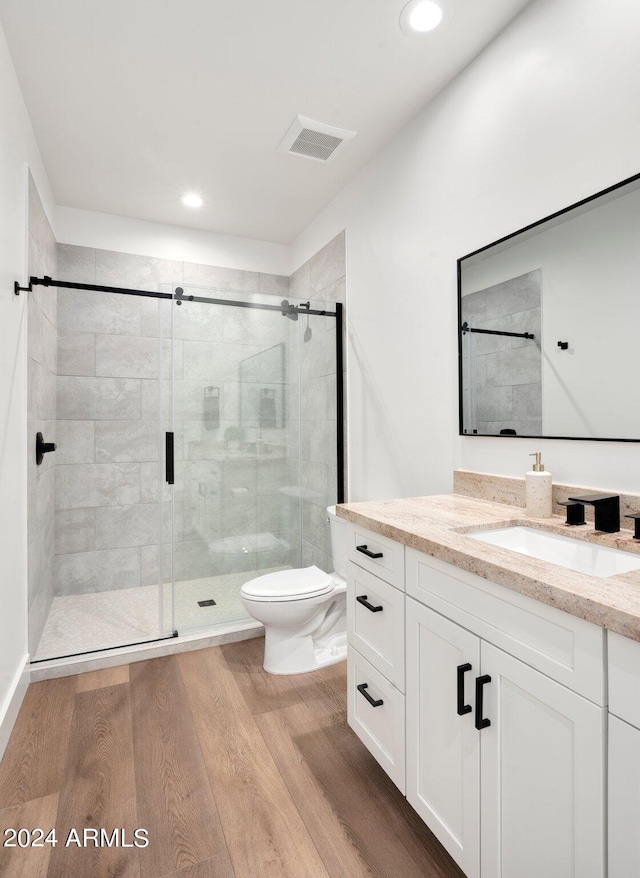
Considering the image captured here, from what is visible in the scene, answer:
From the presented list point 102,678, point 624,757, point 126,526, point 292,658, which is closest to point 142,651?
point 102,678

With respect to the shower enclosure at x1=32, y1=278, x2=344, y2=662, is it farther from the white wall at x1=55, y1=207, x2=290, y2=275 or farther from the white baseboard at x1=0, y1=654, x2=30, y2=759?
the white wall at x1=55, y1=207, x2=290, y2=275

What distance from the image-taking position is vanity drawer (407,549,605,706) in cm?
80

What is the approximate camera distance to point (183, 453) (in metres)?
2.48

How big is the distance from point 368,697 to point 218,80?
7.85 ft

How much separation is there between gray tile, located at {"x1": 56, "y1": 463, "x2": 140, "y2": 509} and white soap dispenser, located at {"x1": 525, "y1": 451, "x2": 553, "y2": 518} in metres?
2.67

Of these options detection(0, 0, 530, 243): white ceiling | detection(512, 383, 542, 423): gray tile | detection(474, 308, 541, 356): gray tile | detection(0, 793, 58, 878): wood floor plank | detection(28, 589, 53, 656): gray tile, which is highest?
detection(0, 0, 530, 243): white ceiling

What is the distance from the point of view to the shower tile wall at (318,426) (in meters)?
2.83

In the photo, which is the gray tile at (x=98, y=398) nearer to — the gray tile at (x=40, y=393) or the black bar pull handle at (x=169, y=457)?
the gray tile at (x=40, y=393)

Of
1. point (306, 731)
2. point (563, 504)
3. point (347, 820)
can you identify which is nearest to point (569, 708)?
point (563, 504)

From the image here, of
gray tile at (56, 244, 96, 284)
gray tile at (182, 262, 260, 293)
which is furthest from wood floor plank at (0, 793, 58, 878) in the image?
gray tile at (182, 262, 260, 293)

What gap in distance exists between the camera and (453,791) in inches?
44.9

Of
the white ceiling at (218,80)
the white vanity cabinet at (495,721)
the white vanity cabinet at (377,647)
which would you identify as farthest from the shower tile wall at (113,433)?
the white vanity cabinet at (495,721)

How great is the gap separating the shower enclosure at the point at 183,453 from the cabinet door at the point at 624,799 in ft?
6.78

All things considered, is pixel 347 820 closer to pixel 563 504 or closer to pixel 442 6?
pixel 563 504
